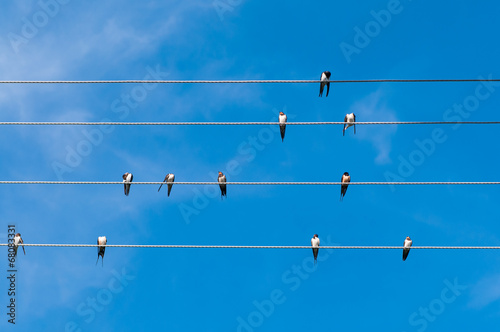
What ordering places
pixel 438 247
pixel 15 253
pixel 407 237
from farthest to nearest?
1. pixel 407 237
2. pixel 15 253
3. pixel 438 247

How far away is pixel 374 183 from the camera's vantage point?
15.6 meters

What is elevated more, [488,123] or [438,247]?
[488,123]

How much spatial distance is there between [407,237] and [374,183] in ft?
21.4

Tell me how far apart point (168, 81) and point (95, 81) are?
124 centimetres

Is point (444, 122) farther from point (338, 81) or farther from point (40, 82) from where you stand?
point (40, 82)

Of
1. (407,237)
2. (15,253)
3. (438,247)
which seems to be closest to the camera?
(438,247)

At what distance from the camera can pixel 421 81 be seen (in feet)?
52.2

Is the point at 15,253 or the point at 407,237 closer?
the point at 15,253

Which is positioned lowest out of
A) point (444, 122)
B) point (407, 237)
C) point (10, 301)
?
point (10, 301)

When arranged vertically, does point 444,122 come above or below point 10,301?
above

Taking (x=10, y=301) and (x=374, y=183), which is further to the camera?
(x=10, y=301)

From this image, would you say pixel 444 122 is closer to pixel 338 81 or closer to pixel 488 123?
pixel 488 123

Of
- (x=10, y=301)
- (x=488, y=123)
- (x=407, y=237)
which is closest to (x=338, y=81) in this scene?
(x=488, y=123)

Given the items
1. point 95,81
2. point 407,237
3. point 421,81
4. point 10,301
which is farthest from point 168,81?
point 407,237
